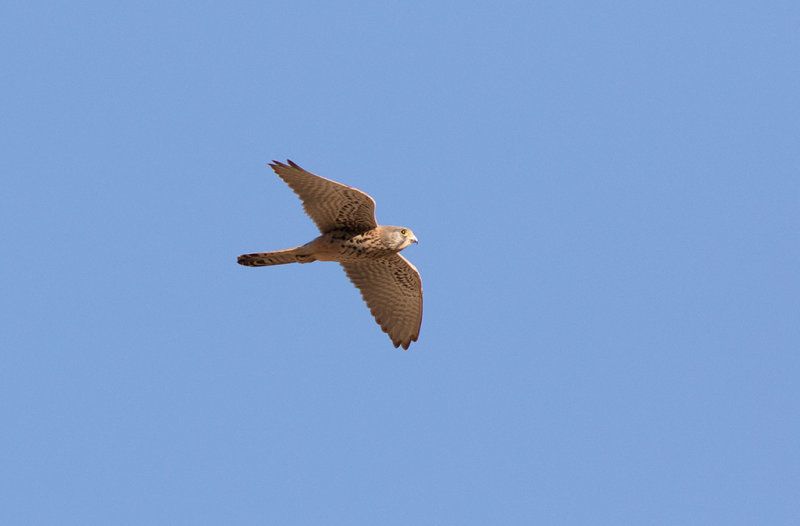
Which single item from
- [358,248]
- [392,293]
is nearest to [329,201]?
[358,248]

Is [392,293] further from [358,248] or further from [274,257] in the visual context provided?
[274,257]

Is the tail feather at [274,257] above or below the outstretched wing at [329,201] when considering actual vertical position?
below

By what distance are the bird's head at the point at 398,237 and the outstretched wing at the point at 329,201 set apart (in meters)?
0.23

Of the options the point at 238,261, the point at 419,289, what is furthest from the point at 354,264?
the point at 238,261

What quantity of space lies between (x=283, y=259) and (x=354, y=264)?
149 centimetres

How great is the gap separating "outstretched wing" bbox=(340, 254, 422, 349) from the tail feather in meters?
1.11

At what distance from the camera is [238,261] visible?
42.9 feet

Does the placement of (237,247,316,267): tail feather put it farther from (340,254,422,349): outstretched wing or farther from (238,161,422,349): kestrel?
(340,254,422,349): outstretched wing

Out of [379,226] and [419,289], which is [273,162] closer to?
[379,226]

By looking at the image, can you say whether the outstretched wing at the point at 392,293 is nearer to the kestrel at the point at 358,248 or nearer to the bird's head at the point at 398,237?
the kestrel at the point at 358,248

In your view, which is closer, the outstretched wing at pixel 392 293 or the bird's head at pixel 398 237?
the bird's head at pixel 398 237

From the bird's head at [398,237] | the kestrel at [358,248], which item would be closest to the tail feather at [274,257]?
the kestrel at [358,248]

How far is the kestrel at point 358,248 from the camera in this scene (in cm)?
1291

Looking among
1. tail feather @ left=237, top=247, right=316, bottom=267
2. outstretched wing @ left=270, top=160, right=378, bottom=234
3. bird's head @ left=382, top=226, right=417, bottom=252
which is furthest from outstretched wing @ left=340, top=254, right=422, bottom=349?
tail feather @ left=237, top=247, right=316, bottom=267
